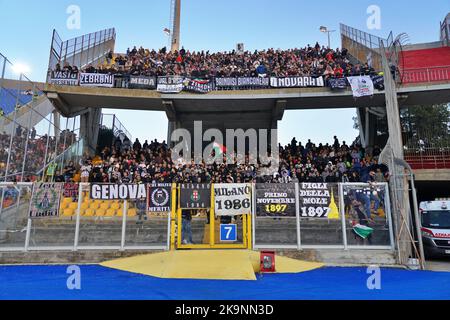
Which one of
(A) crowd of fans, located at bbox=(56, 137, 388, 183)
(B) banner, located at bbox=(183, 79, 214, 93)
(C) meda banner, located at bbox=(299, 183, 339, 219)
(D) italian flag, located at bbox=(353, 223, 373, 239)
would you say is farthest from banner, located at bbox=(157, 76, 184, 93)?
(D) italian flag, located at bbox=(353, 223, 373, 239)

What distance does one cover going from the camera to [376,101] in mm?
19562

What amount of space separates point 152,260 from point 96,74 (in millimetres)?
13067

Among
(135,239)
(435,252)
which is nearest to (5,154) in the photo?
(135,239)

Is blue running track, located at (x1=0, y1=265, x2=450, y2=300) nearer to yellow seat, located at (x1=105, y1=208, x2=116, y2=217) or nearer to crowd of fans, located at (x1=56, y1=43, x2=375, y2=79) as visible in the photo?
yellow seat, located at (x1=105, y1=208, x2=116, y2=217)

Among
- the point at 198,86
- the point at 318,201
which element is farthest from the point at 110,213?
the point at 198,86

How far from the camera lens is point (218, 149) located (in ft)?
77.1

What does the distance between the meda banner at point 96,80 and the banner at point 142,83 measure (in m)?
1.08

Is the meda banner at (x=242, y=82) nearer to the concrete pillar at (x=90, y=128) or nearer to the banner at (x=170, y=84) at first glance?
the banner at (x=170, y=84)

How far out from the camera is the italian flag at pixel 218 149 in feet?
73.0

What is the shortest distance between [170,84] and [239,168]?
632cm

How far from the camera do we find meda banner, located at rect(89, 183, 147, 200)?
10.3 metres

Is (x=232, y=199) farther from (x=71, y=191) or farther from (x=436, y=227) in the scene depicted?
(x=436, y=227)

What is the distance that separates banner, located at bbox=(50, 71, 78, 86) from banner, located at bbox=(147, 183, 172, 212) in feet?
35.5

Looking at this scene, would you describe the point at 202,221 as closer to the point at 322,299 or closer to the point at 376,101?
the point at 322,299
